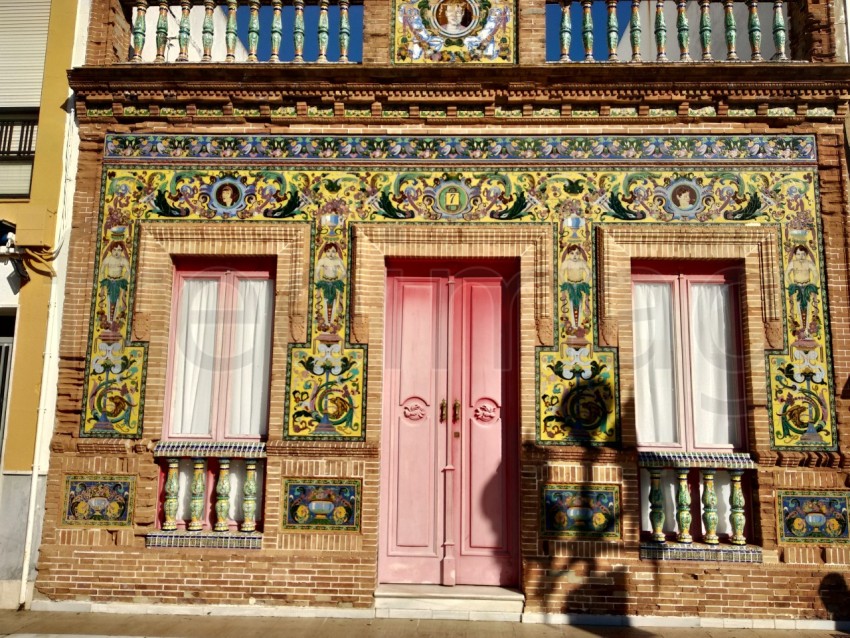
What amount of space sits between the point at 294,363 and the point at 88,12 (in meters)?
4.54

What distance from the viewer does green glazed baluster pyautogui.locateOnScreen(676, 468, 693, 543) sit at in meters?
7.21

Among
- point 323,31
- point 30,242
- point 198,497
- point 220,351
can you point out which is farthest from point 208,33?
point 198,497

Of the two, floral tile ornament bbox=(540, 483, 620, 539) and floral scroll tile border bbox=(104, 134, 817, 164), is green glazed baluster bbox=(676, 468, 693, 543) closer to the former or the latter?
floral tile ornament bbox=(540, 483, 620, 539)

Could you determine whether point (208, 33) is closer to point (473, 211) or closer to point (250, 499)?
point (473, 211)

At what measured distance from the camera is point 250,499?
7.39 metres

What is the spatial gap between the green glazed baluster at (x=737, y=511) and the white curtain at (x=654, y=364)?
640 millimetres

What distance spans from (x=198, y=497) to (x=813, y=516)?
587cm

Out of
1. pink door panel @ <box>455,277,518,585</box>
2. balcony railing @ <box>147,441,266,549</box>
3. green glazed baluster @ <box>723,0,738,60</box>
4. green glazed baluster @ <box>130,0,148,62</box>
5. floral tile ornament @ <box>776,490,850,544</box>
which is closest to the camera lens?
floral tile ornament @ <box>776,490,850,544</box>

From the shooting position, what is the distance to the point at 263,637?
646 centimetres

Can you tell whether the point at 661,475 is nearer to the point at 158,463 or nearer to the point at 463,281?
Answer: the point at 463,281

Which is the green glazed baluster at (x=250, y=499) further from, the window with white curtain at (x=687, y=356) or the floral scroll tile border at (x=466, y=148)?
the window with white curtain at (x=687, y=356)

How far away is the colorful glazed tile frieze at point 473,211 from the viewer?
24.2ft

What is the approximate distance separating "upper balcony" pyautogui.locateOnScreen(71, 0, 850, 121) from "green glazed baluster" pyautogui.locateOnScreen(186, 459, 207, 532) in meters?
3.66

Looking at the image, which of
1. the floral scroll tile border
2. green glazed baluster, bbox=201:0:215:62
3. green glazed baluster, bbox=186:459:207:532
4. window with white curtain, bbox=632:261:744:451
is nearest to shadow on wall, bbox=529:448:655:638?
window with white curtain, bbox=632:261:744:451
